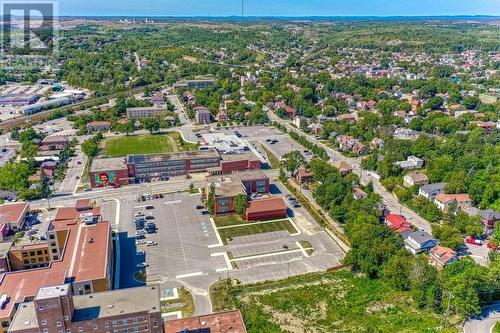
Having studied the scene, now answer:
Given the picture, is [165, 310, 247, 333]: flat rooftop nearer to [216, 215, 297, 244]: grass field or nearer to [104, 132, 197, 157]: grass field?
[216, 215, 297, 244]: grass field

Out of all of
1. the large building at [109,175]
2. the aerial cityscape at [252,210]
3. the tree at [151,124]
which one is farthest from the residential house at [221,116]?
the large building at [109,175]

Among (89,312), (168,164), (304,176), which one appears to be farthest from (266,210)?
(89,312)

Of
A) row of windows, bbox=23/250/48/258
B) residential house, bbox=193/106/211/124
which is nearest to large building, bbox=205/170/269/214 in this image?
row of windows, bbox=23/250/48/258

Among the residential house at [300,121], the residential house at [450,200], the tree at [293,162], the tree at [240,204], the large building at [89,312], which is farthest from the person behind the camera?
the residential house at [300,121]

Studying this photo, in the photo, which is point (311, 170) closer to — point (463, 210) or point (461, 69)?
point (463, 210)

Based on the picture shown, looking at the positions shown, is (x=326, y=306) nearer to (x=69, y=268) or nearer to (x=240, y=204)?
(x=240, y=204)

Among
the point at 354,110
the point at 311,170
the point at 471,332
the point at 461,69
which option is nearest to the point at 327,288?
the point at 471,332

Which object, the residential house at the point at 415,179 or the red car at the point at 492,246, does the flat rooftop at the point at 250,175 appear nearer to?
the residential house at the point at 415,179
